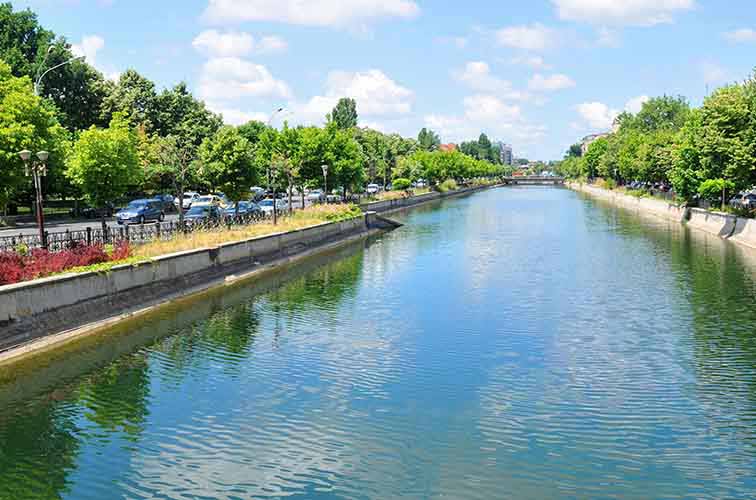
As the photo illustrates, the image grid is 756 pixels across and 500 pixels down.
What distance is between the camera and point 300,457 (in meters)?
13.3

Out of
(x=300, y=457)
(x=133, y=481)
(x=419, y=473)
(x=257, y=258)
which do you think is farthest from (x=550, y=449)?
(x=257, y=258)

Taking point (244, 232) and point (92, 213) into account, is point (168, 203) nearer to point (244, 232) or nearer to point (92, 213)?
point (92, 213)

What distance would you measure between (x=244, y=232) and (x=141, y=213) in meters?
14.9

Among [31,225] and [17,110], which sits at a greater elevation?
[17,110]

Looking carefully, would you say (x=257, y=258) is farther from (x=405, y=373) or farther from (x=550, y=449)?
(x=550, y=449)

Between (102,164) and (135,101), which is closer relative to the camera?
(102,164)

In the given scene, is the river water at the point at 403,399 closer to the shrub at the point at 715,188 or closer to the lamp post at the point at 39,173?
the lamp post at the point at 39,173

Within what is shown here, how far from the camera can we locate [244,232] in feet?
126

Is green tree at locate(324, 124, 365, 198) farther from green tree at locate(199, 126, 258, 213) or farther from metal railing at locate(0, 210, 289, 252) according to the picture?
green tree at locate(199, 126, 258, 213)

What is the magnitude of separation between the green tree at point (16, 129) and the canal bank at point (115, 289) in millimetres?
8282

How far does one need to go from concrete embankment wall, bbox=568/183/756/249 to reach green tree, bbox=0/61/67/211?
3947cm

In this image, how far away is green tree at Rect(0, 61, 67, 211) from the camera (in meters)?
30.2

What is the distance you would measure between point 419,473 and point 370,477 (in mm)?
843

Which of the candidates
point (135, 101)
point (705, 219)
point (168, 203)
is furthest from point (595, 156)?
point (168, 203)
